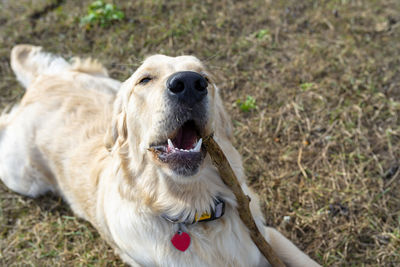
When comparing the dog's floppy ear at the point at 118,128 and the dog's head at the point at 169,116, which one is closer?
the dog's head at the point at 169,116

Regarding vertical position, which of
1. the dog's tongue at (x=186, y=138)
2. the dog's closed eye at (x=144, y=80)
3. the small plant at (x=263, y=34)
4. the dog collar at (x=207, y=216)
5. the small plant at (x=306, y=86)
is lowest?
the dog collar at (x=207, y=216)

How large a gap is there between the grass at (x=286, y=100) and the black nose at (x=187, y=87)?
6.46 ft

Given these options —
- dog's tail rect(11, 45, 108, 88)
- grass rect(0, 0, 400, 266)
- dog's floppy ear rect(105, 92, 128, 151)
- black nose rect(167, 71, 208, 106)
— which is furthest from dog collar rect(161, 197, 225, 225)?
dog's tail rect(11, 45, 108, 88)

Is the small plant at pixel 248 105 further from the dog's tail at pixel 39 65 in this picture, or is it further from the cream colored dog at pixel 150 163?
the dog's tail at pixel 39 65

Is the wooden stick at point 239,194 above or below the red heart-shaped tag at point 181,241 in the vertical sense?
above

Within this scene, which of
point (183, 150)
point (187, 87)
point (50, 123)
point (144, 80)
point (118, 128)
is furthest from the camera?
point (50, 123)

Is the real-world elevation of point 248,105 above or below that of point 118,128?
below

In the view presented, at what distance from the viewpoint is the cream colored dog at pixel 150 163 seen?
91.8 inches

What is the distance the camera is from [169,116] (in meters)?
2.26

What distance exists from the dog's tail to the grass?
0.58 meters

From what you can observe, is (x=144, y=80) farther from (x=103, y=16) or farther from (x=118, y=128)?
(x=103, y=16)

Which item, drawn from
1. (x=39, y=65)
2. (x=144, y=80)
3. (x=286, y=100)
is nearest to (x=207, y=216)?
(x=144, y=80)

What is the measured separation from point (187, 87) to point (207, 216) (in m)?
0.97

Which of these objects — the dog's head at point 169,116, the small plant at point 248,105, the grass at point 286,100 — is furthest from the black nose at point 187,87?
the small plant at point 248,105
